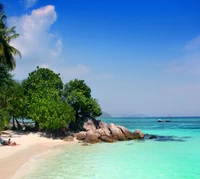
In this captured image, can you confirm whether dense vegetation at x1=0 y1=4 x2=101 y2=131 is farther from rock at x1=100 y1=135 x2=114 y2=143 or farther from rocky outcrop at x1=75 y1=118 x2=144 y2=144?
rock at x1=100 y1=135 x2=114 y2=143

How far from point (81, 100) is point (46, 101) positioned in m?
5.93

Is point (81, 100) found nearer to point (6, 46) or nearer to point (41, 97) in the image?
point (41, 97)

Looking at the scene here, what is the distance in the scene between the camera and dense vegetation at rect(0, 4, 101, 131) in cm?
2638

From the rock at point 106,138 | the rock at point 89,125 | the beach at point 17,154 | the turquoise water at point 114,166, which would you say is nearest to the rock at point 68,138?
the beach at point 17,154

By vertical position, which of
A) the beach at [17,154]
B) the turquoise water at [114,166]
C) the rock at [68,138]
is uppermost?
the rock at [68,138]

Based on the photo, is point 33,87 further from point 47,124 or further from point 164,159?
point 164,159

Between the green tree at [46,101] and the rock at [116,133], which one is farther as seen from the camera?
the rock at [116,133]

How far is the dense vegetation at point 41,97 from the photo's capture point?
26375 millimetres

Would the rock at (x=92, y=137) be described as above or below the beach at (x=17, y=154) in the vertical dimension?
above

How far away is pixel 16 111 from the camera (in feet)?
102

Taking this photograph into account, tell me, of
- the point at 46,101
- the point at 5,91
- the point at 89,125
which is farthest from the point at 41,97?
the point at 89,125

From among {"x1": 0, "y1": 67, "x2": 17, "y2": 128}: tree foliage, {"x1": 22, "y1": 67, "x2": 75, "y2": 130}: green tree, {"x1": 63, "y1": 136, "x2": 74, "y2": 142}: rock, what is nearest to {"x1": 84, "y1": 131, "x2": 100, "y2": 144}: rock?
{"x1": 63, "y1": 136, "x2": 74, "y2": 142}: rock

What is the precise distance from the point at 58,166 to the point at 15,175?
3439 millimetres

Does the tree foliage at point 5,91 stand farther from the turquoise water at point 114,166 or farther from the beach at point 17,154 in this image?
the turquoise water at point 114,166
